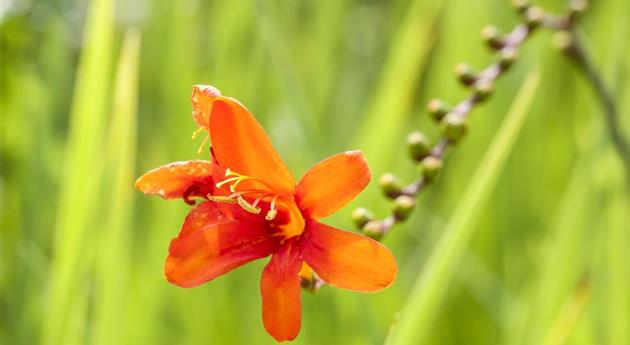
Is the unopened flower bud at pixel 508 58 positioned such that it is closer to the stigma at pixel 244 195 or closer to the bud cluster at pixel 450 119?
the bud cluster at pixel 450 119

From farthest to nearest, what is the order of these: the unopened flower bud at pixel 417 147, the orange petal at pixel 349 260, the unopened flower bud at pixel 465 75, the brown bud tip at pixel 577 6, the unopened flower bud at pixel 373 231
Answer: the brown bud tip at pixel 577 6
the unopened flower bud at pixel 465 75
the unopened flower bud at pixel 417 147
the unopened flower bud at pixel 373 231
the orange petal at pixel 349 260

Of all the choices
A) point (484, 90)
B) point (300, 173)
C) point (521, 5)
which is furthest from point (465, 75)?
point (300, 173)

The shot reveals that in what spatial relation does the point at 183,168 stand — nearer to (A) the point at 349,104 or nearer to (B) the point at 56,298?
(B) the point at 56,298

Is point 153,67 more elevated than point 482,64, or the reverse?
point 153,67

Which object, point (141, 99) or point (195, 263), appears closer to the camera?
point (195, 263)

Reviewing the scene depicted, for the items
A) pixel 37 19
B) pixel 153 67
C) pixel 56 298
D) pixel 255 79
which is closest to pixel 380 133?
pixel 255 79

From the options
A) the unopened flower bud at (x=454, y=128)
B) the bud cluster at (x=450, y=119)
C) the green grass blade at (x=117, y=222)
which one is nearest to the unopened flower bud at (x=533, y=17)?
the bud cluster at (x=450, y=119)
